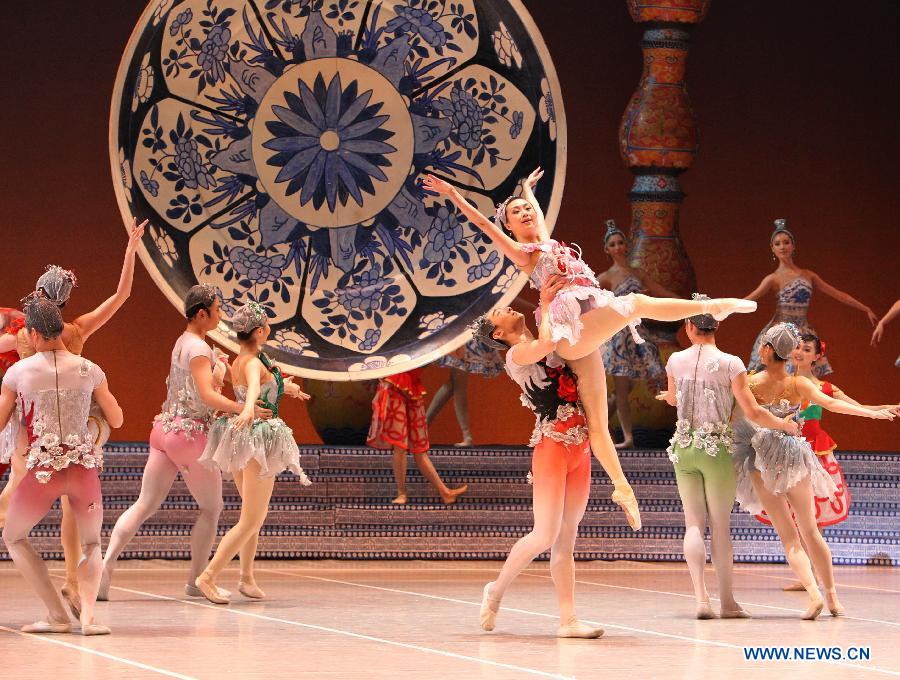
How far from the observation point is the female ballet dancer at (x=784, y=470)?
22.0 ft

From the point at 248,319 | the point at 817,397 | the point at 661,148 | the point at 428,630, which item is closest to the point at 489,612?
the point at 428,630

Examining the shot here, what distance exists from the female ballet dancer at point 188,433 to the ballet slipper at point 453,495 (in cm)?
225

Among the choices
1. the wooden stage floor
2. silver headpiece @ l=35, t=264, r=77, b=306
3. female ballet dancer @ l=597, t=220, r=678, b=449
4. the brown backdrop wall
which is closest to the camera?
the wooden stage floor

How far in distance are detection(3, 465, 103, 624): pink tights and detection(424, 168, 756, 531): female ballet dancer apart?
1630 millimetres

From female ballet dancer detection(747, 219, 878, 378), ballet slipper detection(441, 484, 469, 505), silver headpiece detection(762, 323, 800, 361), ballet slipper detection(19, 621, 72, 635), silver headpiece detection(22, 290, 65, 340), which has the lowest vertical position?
ballet slipper detection(19, 621, 72, 635)

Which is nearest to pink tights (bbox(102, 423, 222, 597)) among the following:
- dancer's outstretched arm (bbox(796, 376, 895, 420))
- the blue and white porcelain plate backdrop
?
the blue and white porcelain plate backdrop

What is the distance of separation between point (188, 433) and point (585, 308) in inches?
77.9

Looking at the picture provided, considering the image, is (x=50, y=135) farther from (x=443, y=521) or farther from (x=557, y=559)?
(x=557, y=559)

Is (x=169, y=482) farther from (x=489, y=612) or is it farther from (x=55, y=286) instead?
(x=489, y=612)

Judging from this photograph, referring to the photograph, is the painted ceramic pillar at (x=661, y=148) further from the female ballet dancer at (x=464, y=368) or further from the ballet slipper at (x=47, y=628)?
the ballet slipper at (x=47, y=628)

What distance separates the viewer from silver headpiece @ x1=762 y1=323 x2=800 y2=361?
6.74 m

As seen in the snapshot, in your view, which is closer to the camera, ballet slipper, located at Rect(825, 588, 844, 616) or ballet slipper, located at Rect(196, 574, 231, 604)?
ballet slipper, located at Rect(825, 588, 844, 616)

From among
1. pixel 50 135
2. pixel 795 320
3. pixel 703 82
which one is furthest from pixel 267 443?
pixel 703 82

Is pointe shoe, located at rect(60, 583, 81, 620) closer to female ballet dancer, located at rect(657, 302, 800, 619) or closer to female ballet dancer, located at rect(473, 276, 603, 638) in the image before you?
female ballet dancer, located at rect(473, 276, 603, 638)
